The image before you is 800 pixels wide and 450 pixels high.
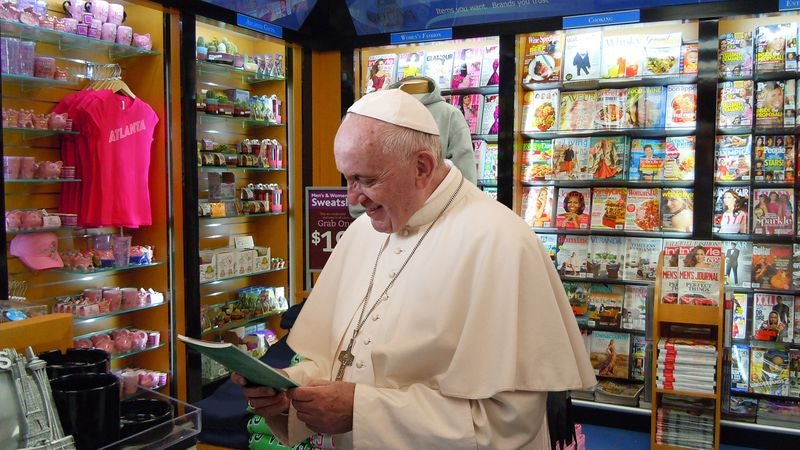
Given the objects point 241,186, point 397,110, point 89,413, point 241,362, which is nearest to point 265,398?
point 241,362

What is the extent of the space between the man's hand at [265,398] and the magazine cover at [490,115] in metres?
3.98

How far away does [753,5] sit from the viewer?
4207mm

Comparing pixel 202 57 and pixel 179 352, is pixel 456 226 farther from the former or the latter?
pixel 202 57

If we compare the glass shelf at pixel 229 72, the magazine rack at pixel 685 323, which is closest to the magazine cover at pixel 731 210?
the magazine rack at pixel 685 323

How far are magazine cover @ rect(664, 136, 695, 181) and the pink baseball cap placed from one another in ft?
A: 13.5

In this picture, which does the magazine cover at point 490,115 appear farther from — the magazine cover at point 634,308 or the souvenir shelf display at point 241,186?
the souvenir shelf display at point 241,186

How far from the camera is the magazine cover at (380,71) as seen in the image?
5574mm

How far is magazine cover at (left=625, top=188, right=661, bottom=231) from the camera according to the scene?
487 centimetres

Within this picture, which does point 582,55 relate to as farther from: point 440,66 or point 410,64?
point 410,64

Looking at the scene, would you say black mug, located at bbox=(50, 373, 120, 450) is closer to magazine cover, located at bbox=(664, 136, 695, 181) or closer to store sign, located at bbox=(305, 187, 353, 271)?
store sign, located at bbox=(305, 187, 353, 271)

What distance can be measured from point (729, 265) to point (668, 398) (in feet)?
3.57

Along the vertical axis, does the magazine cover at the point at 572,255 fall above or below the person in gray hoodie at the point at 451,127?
below

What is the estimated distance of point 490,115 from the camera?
532cm

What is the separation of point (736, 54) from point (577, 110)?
3.62 feet
